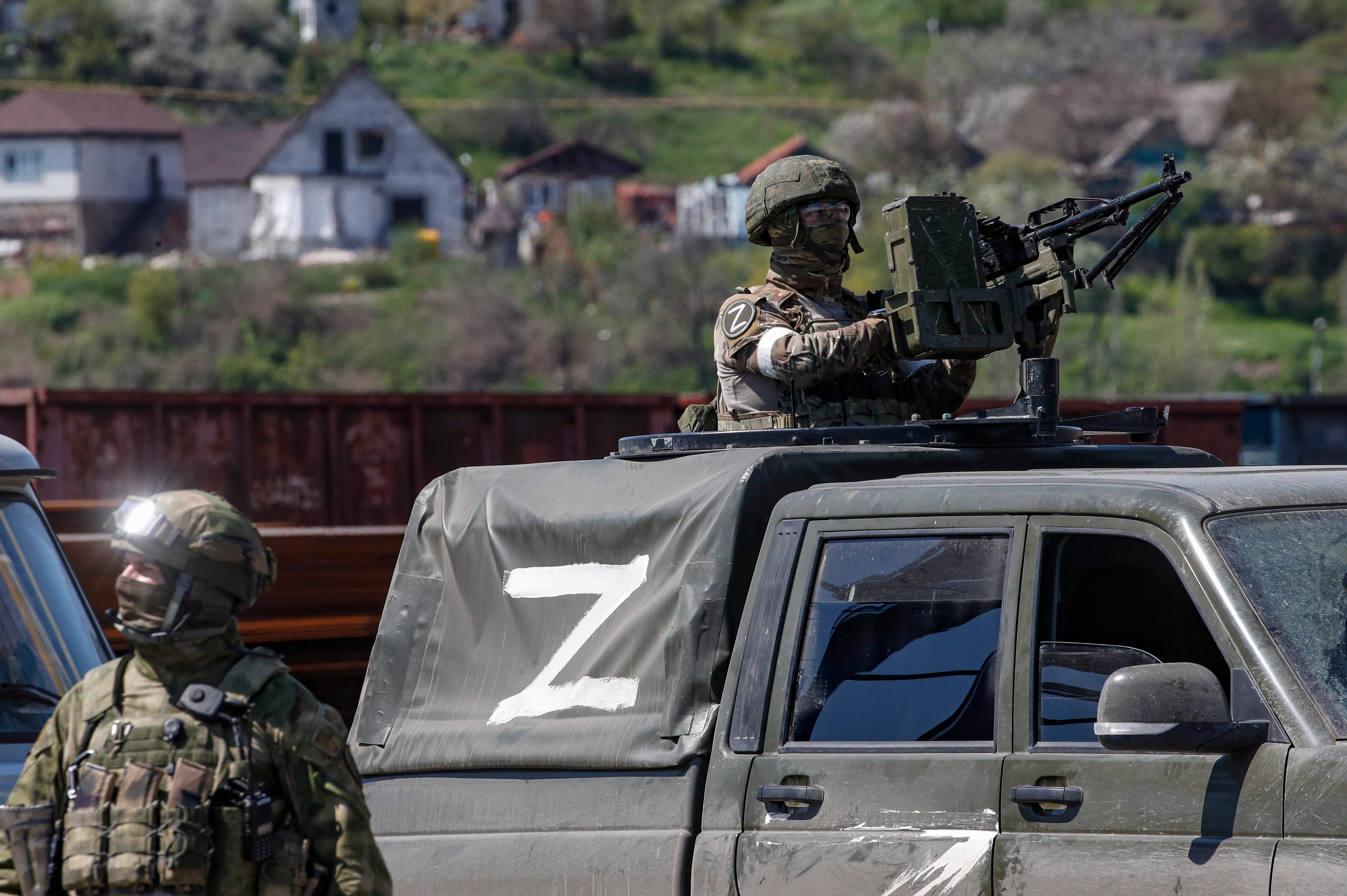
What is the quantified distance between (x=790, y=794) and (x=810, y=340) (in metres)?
1.63

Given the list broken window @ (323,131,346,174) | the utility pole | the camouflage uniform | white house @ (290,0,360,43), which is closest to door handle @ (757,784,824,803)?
the camouflage uniform

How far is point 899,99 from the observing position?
124 metres

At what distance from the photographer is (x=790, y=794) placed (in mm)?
3930

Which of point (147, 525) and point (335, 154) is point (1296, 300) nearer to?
point (335, 154)

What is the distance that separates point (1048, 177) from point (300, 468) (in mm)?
88496

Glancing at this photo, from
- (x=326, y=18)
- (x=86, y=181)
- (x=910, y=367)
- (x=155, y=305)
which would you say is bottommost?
(x=155, y=305)

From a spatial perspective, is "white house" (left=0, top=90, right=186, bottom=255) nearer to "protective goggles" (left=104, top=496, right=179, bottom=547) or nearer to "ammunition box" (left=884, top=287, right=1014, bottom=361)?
"ammunition box" (left=884, top=287, right=1014, bottom=361)

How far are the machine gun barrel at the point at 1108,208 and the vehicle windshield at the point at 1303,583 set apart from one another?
1.47 metres

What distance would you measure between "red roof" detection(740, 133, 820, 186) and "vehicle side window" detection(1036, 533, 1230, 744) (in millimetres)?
91527

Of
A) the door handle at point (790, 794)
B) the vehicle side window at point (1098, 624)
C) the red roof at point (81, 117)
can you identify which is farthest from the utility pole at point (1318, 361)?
the door handle at point (790, 794)

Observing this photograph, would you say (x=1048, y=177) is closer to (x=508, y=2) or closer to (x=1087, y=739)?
(x=508, y=2)

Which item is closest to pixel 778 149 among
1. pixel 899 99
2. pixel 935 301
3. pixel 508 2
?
pixel 899 99

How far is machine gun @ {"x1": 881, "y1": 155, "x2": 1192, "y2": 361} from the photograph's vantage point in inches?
192

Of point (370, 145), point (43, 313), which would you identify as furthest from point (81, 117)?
point (43, 313)
